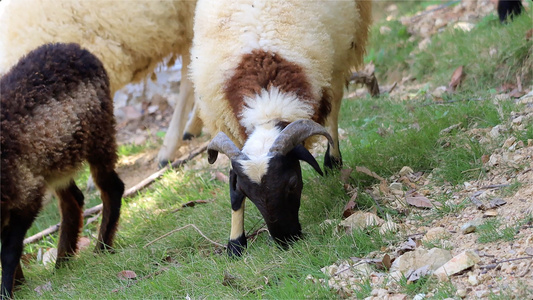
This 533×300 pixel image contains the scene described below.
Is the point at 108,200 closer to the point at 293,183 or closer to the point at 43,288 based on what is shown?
the point at 43,288

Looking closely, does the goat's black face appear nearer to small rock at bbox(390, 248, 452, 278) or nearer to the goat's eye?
the goat's eye

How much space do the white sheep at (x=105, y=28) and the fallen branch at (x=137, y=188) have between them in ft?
3.34

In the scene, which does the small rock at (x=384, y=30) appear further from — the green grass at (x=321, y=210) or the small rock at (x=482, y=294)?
the small rock at (x=482, y=294)

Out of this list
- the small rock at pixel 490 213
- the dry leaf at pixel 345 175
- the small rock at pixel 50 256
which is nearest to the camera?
the small rock at pixel 490 213

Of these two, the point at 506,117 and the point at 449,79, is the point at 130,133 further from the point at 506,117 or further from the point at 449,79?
the point at 506,117

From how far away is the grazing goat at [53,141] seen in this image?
4.33 m

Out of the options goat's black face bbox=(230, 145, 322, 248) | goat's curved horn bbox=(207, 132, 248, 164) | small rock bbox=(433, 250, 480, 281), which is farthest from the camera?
goat's curved horn bbox=(207, 132, 248, 164)

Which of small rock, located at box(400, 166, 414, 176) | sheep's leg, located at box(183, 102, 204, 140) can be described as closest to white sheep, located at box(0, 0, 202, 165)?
sheep's leg, located at box(183, 102, 204, 140)

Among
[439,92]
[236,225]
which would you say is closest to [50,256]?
[236,225]

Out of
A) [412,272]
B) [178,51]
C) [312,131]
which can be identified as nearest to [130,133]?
[178,51]

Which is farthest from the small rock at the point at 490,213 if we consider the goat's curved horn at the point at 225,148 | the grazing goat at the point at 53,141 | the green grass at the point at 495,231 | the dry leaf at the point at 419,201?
the grazing goat at the point at 53,141

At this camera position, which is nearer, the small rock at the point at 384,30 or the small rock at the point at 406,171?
the small rock at the point at 406,171

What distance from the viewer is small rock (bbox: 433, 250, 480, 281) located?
3.05 m

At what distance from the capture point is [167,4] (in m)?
6.21
